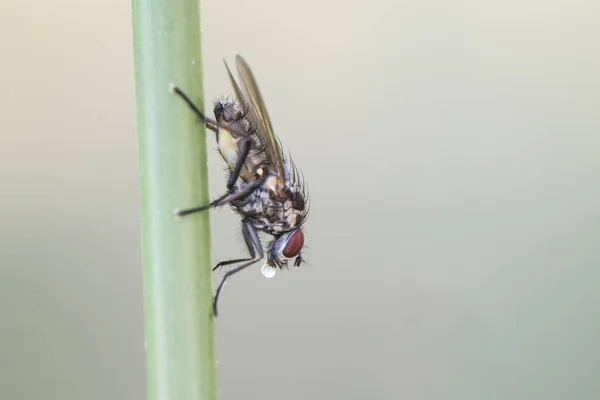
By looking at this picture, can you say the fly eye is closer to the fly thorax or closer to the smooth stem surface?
the fly thorax

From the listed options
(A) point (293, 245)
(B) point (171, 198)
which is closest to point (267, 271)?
(A) point (293, 245)

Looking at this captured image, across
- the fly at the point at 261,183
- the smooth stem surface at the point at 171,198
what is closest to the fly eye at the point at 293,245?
the fly at the point at 261,183

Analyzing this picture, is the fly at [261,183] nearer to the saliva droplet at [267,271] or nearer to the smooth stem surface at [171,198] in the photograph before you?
the saliva droplet at [267,271]

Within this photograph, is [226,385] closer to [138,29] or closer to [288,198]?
[288,198]

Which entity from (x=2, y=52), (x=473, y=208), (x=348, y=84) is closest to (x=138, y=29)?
(x=2, y=52)

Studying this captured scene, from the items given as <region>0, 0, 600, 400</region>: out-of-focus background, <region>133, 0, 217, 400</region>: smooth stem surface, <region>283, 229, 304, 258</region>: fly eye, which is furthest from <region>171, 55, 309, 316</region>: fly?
<region>0, 0, 600, 400</region>: out-of-focus background

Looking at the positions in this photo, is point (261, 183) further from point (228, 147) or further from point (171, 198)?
point (171, 198)
